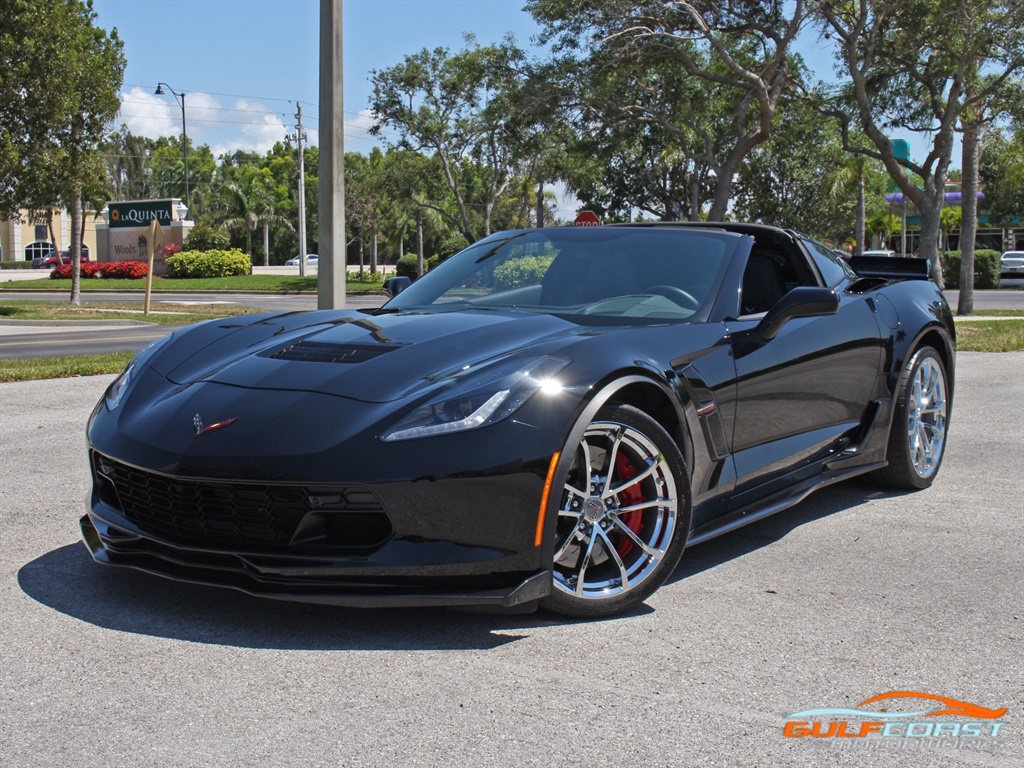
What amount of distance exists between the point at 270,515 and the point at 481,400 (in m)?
0.69

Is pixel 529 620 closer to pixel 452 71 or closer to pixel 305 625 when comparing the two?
pixel 305 625

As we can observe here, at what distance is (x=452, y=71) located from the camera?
1630 inches

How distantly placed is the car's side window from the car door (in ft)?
0.04

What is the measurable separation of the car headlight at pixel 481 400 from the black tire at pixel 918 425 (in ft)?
8.42

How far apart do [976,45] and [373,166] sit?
7974 cm

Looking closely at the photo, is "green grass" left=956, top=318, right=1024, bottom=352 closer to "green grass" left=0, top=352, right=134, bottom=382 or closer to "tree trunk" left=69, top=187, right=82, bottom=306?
"green grass" left=0, top=352, right=134, bottom=382

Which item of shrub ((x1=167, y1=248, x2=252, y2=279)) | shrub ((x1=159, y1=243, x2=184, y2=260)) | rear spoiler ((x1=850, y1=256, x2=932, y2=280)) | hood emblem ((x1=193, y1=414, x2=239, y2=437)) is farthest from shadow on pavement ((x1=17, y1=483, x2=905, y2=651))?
shrub ((x1=159, y1=243, x2=184, y2=260))

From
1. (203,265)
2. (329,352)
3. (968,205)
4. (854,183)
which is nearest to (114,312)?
(968,205)

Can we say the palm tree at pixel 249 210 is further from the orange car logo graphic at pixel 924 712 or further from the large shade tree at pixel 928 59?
the orange car logo graphic at pixel 924 712

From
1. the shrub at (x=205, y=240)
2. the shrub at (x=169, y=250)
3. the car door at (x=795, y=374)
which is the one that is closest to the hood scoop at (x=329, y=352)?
the car door at (x=795, y=374)

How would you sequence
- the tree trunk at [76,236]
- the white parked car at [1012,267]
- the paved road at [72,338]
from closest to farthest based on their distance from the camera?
1. the paved road at [72,338]
2. the tree trunk at [76,236]
3. the white parked car at [1012,267]

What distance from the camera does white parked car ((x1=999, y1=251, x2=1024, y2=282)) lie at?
4828 cm

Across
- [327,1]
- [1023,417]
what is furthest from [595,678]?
[327,1]

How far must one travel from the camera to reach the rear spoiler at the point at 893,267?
229 inches
